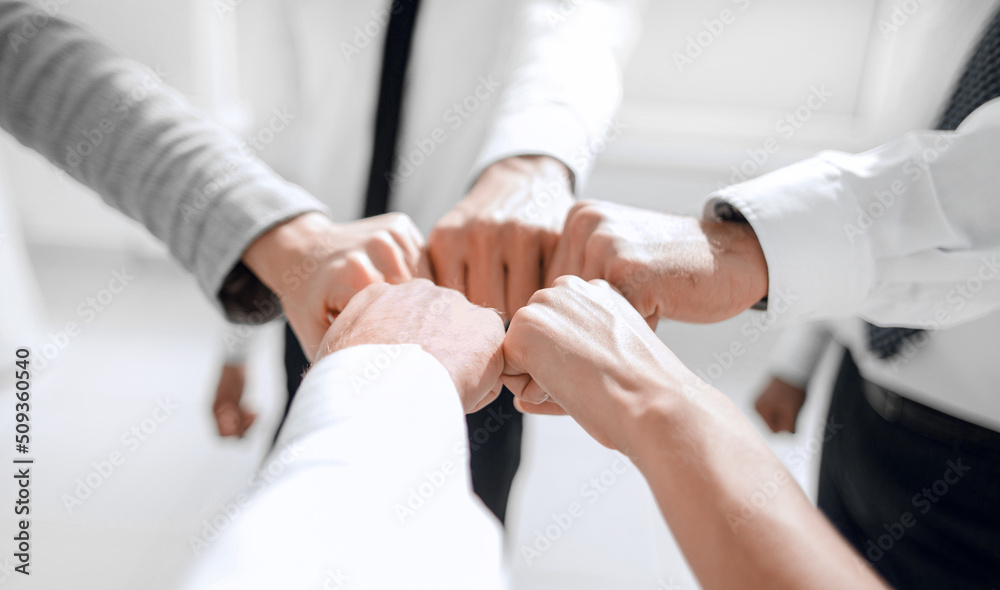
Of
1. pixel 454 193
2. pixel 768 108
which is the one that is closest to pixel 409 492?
pixel 454 193

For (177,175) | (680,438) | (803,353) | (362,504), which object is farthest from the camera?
(803,353)

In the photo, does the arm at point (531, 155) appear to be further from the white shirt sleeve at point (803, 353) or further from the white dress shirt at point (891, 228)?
the white shirt sleeve at point (803, 353)

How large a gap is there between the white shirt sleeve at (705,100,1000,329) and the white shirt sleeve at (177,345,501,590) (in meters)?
0.37

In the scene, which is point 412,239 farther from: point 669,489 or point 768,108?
point 768,108

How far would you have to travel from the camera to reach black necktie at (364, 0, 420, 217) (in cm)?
74

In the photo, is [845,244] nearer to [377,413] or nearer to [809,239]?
[809,239]

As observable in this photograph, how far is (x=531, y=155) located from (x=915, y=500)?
24.3 inches

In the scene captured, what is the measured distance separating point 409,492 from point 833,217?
18.4 inches

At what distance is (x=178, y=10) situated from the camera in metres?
2.12

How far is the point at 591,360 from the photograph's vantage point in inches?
20.9

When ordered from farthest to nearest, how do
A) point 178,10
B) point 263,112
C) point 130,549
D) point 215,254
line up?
point 178,10, point 130,549, point 263,112, point 215,254

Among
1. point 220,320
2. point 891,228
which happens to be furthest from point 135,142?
point 220,320

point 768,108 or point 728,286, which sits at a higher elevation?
point 728,286

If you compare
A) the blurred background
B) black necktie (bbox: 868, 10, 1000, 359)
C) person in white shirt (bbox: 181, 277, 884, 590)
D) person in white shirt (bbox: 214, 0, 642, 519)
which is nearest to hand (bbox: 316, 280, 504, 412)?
person in white shirt (bbox: 181, 277, 884, 590)
